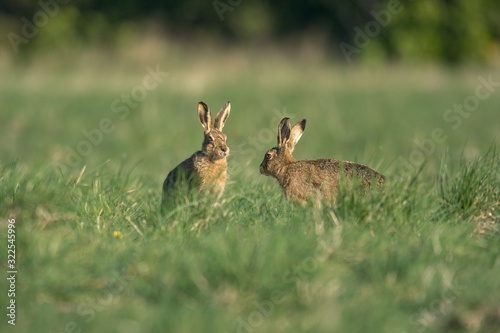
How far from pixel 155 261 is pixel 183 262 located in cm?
19

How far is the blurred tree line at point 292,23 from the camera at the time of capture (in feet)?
87.3

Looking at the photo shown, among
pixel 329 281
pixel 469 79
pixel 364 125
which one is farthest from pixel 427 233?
pixel 469 79

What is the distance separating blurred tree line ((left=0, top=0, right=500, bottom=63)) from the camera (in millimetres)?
26609

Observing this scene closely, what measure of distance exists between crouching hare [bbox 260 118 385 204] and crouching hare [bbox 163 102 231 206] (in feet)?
1.77

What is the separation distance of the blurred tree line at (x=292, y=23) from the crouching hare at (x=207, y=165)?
19871 mm

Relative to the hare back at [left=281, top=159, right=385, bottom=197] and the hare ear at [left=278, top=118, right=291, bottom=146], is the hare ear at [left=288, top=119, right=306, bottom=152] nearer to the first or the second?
the hare ear at [left=278, top=118, right=291, bottom=146]

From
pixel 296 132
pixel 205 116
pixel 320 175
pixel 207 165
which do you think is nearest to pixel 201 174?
pixel 207 165

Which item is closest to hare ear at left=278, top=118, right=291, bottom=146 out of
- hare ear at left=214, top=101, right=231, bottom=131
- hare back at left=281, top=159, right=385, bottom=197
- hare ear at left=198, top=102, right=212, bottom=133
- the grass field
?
hare back at left=281, top=159, right=385, bottom=197

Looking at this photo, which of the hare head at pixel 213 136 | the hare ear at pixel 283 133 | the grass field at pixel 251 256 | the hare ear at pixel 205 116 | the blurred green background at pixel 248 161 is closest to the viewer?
the grass field at pixel 251 256

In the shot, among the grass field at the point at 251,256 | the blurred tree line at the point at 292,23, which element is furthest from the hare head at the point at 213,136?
the blurred tree line at the point at 292,23

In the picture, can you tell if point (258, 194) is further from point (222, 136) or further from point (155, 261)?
point (155, 261)

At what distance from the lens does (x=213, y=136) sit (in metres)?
6.54

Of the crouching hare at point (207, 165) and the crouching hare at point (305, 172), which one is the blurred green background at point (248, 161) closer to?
the crouching hare at point (305, 172)

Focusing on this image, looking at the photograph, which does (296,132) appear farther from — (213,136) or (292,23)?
(292,23)
